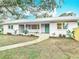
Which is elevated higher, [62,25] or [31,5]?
[31,5]

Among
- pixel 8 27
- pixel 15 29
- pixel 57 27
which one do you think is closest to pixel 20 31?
pixel 15 29

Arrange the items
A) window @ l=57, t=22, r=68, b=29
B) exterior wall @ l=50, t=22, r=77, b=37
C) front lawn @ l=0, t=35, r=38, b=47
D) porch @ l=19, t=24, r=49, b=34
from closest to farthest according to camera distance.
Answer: front lawn @ l=0, t=35, r=38, b=47
exterior wall @ l=50, t=22, r=77, b=37
window @ l=57, t=22, r=68, b=29
porch @ l=19, t=24, r=49, b=34

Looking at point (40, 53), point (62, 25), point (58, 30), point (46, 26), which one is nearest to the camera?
point (40, 53)

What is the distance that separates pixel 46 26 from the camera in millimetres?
34469

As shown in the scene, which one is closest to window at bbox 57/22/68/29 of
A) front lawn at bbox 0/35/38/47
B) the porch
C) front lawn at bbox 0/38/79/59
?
the porch

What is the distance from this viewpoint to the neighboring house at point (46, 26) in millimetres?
30250

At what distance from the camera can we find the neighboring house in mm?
30250

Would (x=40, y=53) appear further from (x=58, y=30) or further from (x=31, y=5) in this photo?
(x=58, y=30)

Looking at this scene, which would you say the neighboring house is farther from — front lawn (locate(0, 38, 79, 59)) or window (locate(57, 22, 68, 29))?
front lawn (locate(0, 38, 79, 59))

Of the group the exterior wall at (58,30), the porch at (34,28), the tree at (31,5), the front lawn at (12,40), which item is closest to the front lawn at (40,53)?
the tree at (31,5)

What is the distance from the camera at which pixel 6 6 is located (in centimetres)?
906

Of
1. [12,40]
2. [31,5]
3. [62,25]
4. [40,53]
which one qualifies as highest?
[31,5]

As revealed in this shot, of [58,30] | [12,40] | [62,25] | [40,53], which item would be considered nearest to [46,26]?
[58,30]

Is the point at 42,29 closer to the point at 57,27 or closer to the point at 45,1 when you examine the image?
the point at 57,27
